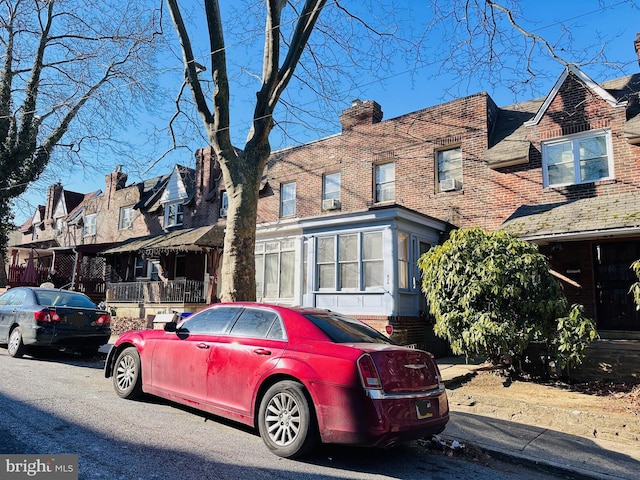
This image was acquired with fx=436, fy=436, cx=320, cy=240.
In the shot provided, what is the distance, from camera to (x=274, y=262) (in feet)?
49.7

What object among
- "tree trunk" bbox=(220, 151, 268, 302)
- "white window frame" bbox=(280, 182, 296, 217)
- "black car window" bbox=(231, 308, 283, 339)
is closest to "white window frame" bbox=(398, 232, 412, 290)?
"tree trunk" bbox=(220, 151, 268, 302)

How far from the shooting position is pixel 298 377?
437 cm

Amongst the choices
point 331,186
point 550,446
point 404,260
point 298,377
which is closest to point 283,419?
point 298,377

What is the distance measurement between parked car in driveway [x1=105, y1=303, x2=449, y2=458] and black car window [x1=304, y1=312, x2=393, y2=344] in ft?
0.07

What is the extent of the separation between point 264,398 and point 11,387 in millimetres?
4559

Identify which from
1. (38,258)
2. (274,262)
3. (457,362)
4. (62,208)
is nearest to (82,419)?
(457,362)

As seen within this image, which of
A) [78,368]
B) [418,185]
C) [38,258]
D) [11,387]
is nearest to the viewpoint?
[11,387]

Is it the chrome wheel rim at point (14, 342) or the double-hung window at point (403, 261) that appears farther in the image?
the double-hung window at point (403, 261)

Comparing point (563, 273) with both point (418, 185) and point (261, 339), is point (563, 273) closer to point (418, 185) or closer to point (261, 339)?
point (418, 185)

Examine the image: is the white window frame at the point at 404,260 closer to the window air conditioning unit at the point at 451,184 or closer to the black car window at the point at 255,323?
the window air conditioning unit at the point at 451,184

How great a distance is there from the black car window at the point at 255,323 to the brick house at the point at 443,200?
20.6ft

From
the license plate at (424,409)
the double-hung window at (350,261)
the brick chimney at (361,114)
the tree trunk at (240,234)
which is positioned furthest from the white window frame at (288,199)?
the license plate at (424,409)

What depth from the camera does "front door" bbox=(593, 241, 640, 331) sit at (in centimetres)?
1061

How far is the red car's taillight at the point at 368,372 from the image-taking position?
4.05 m
